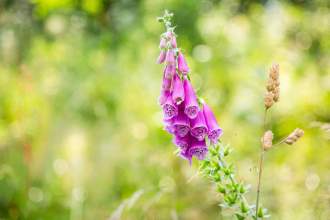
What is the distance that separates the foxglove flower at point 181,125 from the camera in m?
1.58

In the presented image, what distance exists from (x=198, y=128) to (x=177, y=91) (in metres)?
0.12

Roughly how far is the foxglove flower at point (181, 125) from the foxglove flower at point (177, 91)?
4cm

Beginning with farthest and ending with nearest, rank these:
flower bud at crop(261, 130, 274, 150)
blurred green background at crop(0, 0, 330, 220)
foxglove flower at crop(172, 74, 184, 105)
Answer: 1. blurred green background at crop(0, 0, 330, 220)
2. foxglove flower at crop(172, 74, 184, 105)
3. flower bud at crop(261, 130, 274, 150)

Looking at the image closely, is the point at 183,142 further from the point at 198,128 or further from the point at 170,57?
the point at 170,57

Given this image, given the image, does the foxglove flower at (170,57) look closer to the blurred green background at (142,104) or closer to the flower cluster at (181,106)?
the flower cluster at (181,106)

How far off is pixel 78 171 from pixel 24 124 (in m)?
0.87

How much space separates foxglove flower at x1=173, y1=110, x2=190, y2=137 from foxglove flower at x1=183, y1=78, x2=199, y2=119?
26mm

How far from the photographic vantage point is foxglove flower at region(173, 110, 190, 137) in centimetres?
158

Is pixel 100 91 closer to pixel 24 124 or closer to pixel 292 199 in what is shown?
pixel 24 124

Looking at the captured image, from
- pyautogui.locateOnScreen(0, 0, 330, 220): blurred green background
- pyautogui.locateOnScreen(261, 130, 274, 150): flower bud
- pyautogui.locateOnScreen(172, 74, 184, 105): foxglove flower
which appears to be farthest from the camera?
pyautogui.locateOnScreen(0, 0, 330, 220): blurred green background

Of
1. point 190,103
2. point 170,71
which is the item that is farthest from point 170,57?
point 190,103

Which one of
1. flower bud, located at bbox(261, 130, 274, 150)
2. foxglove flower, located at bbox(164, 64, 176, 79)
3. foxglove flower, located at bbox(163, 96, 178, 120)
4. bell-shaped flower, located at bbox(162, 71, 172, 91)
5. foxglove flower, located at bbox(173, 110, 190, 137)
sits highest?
foxglove flower, located at bbox(164, 64, 176, 79)

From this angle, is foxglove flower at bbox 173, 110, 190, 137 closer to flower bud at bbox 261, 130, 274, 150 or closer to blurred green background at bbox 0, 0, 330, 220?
flower bud at bbox 261, 130, 274, 150

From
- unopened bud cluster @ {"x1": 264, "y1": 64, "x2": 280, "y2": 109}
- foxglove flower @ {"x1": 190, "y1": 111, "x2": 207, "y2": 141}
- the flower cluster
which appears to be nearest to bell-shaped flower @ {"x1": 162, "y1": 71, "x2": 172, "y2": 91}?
the flower cluster
